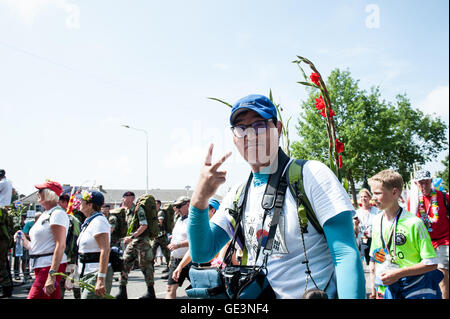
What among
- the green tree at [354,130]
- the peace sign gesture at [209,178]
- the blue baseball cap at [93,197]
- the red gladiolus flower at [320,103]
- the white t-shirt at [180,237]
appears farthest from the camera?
the green tree at [354,130]

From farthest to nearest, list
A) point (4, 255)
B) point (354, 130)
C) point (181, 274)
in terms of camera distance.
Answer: point (354, 130) < point (4, 255) < point (181, 274)

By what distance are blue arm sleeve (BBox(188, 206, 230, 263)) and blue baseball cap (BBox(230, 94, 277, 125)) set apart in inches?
17.9

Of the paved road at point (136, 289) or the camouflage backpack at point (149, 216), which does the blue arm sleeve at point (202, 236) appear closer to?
the paved road at point (136, 289)

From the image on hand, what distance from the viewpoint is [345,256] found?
1427mm

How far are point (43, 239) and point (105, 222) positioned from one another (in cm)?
77

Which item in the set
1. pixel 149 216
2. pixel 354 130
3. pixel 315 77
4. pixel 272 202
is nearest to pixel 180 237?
pixel 149 216

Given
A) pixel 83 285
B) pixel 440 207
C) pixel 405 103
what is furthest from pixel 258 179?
pixel 405 103

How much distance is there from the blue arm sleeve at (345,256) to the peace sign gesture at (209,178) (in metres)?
0.46

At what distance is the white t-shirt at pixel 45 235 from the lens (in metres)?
4.35

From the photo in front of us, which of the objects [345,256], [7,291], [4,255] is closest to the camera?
[345,256]

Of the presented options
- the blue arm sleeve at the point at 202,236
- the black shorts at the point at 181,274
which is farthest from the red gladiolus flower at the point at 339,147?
the black shorts at the point at 181,274

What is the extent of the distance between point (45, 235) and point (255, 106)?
3.79 metres

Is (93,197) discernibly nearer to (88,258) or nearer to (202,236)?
(88,258)

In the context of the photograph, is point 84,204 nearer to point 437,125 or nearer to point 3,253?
point 3,253
